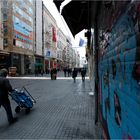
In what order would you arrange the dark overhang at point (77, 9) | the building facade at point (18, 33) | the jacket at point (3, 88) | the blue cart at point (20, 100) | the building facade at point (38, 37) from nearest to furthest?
the dark overhang at point (77, 9) → the jacket at point (3, 88) → the blue cart at point (20, 100) → the building facade at point (18, 33) → the building facade at point (38, 37)

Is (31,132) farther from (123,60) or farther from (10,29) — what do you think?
(10,29)

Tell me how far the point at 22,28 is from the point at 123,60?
53.1 m

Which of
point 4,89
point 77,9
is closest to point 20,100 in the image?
point 4,89

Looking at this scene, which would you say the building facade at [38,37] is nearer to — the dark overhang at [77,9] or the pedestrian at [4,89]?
the pedestrian at [4,89]

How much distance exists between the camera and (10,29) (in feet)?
152

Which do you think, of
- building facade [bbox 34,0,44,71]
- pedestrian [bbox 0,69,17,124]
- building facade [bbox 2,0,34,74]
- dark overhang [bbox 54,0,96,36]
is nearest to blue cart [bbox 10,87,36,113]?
pedestrian [bbox 0,69,17,124]

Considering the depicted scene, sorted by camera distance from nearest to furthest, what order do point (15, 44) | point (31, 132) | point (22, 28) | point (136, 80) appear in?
point (136, 80)
point (31, 132)
point (15, 44)
point (22, 28)

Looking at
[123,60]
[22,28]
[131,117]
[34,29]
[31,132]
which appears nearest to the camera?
[131,117]

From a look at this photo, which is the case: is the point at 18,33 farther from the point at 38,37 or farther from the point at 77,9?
the point at 77,9

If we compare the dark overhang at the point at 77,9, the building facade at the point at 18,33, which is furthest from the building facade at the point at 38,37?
the dark overhang at the point at 77,9

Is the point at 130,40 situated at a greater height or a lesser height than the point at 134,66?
greater

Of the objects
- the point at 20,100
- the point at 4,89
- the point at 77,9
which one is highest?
the point at 77,9

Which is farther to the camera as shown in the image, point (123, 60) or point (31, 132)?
point (31, 132)

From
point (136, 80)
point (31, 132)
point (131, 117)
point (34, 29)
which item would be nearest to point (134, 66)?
point (136, 80)
